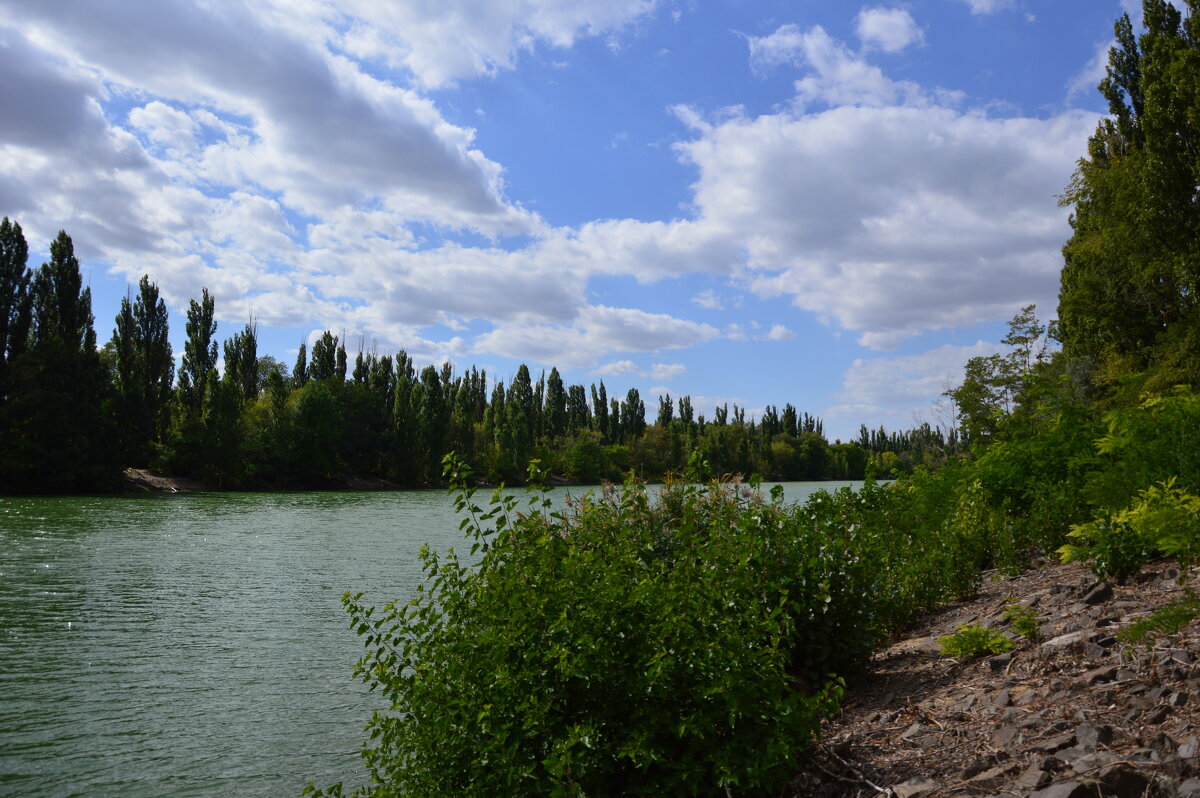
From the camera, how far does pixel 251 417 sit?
A: 67250mm

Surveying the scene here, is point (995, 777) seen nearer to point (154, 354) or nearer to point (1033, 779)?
point (1033, 779)

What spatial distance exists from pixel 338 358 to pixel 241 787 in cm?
8750

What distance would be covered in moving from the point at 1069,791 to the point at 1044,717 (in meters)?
0.93

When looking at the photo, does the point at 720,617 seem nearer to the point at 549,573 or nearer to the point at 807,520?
the point at 549,573

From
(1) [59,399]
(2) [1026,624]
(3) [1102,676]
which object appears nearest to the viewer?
(3) [1102,676]

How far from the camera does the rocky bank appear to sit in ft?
9.75

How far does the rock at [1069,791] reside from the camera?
2768 millimetres

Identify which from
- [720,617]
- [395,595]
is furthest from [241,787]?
[395,595]

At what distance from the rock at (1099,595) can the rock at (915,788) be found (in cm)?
257

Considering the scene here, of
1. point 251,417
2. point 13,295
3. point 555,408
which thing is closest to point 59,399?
point 13,295

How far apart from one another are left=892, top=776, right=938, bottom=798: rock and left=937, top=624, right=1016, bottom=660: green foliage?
1760 millimetres

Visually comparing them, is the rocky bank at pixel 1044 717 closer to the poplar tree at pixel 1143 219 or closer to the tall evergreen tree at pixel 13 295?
the poplar tree at pixel 1143 219

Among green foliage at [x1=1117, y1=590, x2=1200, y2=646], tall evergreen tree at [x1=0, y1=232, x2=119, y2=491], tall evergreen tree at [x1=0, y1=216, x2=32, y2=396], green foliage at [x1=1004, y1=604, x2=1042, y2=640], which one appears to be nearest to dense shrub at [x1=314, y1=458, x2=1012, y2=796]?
green foliage at [x1=1117, y1=590, x2=1200, y2=646]

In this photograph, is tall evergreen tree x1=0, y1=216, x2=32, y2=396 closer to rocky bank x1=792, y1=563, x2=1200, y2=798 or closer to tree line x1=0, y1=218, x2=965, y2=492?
tree line x1=0, y1=218, x2=965, y2=492
